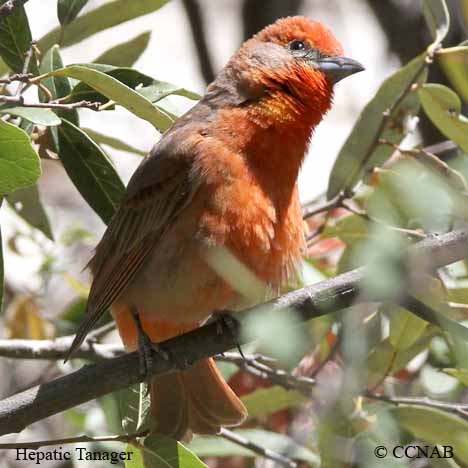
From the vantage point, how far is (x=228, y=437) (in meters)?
4.07

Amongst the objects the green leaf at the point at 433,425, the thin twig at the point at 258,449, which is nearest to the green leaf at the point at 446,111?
the green leaf at the point at 433,425

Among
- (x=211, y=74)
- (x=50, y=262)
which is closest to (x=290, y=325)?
(x=50, y=262)

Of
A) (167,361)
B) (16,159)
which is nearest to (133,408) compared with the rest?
(167,361)

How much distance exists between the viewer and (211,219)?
3.76 meters

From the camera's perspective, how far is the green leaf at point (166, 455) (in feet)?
10.7

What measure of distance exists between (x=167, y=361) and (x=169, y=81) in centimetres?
580

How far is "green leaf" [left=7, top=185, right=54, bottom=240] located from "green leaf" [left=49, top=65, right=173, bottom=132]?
2.80 feet

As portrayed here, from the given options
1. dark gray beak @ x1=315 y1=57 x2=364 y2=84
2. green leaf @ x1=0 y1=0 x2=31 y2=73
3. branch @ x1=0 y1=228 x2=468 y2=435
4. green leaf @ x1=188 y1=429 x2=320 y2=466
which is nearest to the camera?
branch @ x1=0 y1=228 x2=468 y2=435

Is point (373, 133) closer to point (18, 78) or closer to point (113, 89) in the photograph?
point (113, 89)

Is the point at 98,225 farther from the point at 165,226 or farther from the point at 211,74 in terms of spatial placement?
the point at 165,226

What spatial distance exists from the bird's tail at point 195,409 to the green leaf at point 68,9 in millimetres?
1352

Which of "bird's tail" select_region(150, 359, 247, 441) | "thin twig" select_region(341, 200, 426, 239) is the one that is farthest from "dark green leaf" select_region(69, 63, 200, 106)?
"bird's tail" select_region(150, 359, 247, 441)

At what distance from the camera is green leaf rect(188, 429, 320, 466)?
399cm

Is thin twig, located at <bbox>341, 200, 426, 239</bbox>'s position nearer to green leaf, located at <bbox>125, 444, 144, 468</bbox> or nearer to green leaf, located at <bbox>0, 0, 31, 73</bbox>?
green leaf, located at <bbox>125, 444, 144, 468</bbox>
